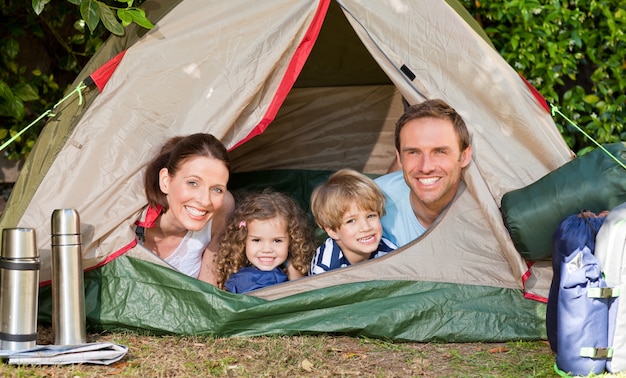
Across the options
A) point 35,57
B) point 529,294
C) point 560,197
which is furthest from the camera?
point 35,57

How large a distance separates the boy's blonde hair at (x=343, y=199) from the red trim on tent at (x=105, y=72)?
972mm

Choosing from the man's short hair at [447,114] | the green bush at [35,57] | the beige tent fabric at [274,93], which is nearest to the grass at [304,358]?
the beige tent fabric at [274,93]

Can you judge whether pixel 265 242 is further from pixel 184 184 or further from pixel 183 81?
pixel 183 81

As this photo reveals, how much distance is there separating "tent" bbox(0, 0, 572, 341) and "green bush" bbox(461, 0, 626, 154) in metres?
1.70

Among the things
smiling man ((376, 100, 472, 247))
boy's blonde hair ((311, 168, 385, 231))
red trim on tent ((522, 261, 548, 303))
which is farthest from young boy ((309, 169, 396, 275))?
red trim on tent ((522, 261, 548, 303))

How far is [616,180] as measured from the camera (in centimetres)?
298

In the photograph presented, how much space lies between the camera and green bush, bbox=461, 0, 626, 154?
5.05 metres

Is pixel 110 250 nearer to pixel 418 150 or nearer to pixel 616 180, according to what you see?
pixel 418 150

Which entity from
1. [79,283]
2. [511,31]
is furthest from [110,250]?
[511,31]

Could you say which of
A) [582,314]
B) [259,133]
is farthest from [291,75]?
[582,314]

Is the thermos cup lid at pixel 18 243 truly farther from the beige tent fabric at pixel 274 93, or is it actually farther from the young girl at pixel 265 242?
the young girl at pixel 265 242

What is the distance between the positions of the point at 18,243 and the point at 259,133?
99cm

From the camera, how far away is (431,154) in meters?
3.38

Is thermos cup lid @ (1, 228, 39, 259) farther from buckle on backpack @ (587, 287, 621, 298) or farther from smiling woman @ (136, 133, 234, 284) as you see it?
buckle on backpack @ (587, 287, 621, 298)
